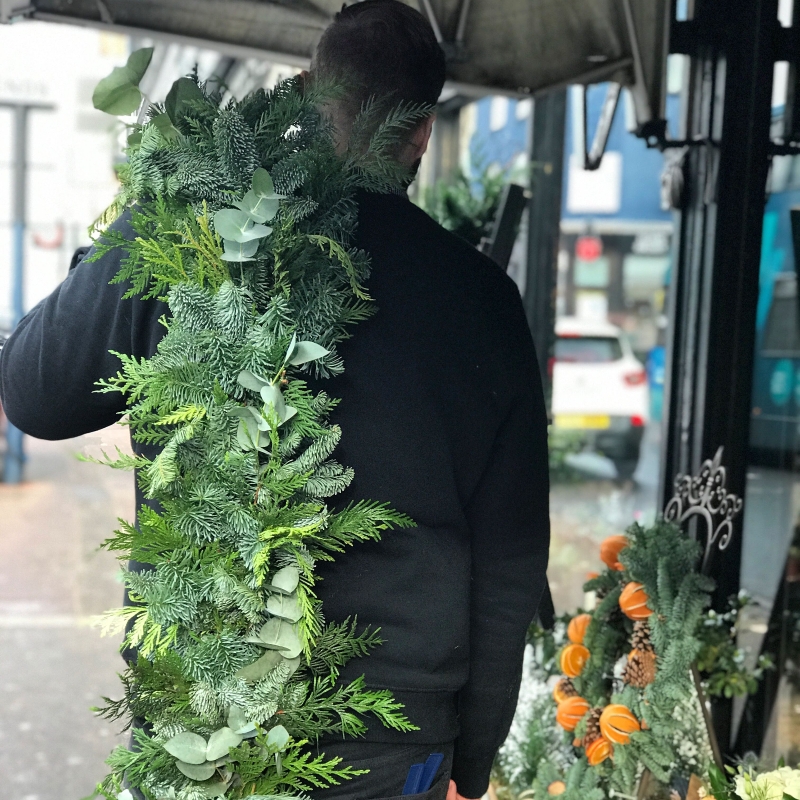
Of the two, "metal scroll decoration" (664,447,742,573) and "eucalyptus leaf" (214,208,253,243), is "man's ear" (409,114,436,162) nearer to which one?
"eucalyptus leaf" (214,208,253,243)

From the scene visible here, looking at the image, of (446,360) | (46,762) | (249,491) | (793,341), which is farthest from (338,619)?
(46,762)

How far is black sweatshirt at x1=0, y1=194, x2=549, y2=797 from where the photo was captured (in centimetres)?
141

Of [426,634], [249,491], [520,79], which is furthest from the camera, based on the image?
[520,79]

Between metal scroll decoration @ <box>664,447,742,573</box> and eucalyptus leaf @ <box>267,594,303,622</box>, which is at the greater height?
eucalyptus leaf @ <box>267,594,303,622</box>

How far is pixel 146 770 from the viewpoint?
1338 millimetres

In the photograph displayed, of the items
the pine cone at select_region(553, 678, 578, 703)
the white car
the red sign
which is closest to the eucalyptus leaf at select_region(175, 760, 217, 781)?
the pine cone at select_region(553, 678, 578, 703)

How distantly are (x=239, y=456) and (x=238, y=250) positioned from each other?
27cm

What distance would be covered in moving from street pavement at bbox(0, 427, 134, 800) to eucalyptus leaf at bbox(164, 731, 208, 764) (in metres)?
0.43

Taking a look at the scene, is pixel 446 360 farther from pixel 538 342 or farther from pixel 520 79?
pixel 538 342

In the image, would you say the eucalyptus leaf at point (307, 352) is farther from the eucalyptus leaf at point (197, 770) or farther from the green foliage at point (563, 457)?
the green foliage at point (563, 457)

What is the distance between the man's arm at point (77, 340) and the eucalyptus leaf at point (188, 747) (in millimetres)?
476

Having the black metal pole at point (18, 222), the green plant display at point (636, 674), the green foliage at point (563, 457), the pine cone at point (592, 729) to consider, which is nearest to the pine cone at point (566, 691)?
the green plant display at point (636, 674)

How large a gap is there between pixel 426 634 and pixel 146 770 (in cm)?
41

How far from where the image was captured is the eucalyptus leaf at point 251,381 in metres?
1.31
